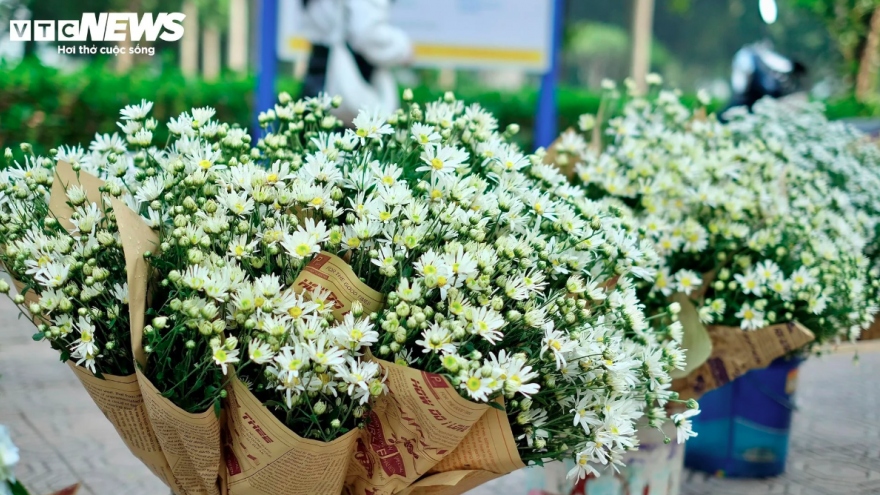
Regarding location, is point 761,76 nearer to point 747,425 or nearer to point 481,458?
point 747,425

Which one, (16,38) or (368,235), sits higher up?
(16,38)

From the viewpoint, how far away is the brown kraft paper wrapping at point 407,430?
1.23m

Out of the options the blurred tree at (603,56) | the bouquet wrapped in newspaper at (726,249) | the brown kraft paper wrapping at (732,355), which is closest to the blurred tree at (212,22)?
the blurred tree at (603,56)

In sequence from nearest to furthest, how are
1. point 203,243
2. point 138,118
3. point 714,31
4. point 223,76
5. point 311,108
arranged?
point 203,243
point 138,118
point 311,108
point 223,76
point 714,31

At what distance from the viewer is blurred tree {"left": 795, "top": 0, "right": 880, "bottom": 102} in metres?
11.4

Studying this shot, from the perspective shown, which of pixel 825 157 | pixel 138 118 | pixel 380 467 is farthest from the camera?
pixel 825 157

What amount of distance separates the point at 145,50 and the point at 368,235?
2635 millimetres

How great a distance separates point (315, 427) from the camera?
1332mm

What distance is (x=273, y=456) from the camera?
128 cm

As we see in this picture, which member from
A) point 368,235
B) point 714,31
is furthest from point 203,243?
point 714,31

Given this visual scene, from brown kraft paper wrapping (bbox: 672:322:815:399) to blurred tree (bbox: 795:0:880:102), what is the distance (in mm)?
10393

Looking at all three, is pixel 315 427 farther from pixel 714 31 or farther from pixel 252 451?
pixel 714 31

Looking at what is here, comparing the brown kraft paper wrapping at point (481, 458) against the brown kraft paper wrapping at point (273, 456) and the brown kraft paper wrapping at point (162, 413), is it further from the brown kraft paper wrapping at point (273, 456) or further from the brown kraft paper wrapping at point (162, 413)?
the brown kraft paper wrapping at point (162, 413)

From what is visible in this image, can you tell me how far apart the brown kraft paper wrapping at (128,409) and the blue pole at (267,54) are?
16.4ft
